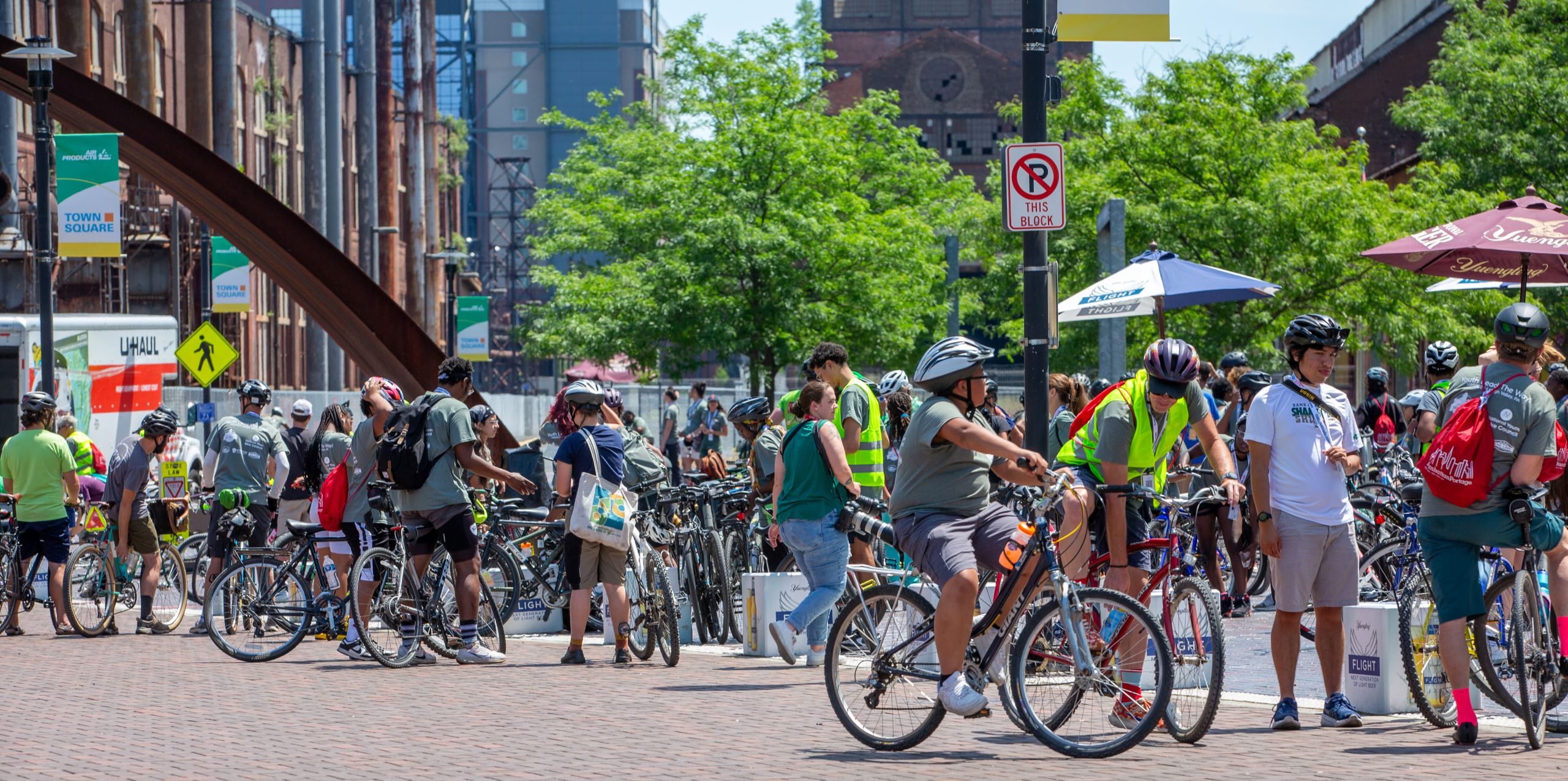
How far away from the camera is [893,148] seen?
4253cm

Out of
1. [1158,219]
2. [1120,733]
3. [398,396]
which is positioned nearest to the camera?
[1120,733]

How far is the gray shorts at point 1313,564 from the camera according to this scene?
25.5 feet

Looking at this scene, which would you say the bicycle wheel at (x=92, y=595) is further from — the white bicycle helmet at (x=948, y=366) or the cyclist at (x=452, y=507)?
the white bicycle helmet at (x=948, y=366)

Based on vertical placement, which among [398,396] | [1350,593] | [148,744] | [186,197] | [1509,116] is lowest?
[148,744]

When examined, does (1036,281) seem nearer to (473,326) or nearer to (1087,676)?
(1087,676)

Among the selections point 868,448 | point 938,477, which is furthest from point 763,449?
point 938,477

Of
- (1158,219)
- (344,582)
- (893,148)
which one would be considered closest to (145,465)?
(344,582)

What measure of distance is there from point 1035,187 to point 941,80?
78807 millimetres

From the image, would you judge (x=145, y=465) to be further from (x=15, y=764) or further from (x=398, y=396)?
(x=15, y=764)

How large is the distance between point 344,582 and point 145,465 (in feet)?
6.77

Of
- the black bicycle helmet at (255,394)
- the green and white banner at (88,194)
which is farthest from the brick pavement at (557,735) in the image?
the green and white banner at (88,194)

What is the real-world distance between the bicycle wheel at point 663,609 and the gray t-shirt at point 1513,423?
16.5 ft

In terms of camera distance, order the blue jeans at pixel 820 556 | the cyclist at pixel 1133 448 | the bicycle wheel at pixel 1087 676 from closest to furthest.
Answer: the bicycle wheel at pixel 1087 676 → the cyclist at pixel 1133 448 → the blue jeans at pixel 820 556

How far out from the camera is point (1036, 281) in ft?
38.4
